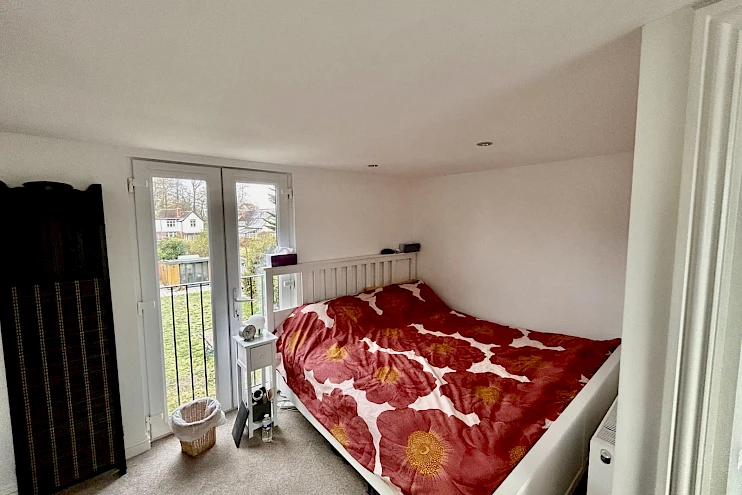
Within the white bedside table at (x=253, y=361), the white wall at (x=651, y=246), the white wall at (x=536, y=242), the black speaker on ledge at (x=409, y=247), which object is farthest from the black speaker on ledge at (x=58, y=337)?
the white wall at (x=536, y=242)

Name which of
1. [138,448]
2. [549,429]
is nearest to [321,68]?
[549,429]

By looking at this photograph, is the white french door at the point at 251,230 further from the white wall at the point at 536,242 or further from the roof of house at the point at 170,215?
the white wall at the point at 536,242

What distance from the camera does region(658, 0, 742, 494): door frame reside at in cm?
67

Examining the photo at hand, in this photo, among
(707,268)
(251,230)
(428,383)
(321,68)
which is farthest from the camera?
(251,230)

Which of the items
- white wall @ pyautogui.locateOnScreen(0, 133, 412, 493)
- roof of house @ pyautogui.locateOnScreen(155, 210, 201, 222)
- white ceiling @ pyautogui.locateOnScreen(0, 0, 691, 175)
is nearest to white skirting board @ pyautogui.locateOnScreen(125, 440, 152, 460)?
white wall @ pyautogui.locateOnScreen(0, 133, 412, 493)

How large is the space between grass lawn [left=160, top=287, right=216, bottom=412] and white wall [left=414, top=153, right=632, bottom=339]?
241 centimetres

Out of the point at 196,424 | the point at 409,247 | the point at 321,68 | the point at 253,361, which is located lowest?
the point at 196,424

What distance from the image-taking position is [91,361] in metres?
1.98

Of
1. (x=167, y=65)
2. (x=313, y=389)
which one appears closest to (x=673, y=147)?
(x=167, y=65)

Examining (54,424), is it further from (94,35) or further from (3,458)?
(94,35)

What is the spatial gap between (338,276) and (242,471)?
1731 millimetres

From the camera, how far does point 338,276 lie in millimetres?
3266

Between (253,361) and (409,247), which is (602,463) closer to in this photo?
(253,361)

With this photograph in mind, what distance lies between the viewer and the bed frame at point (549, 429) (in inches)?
49.9
